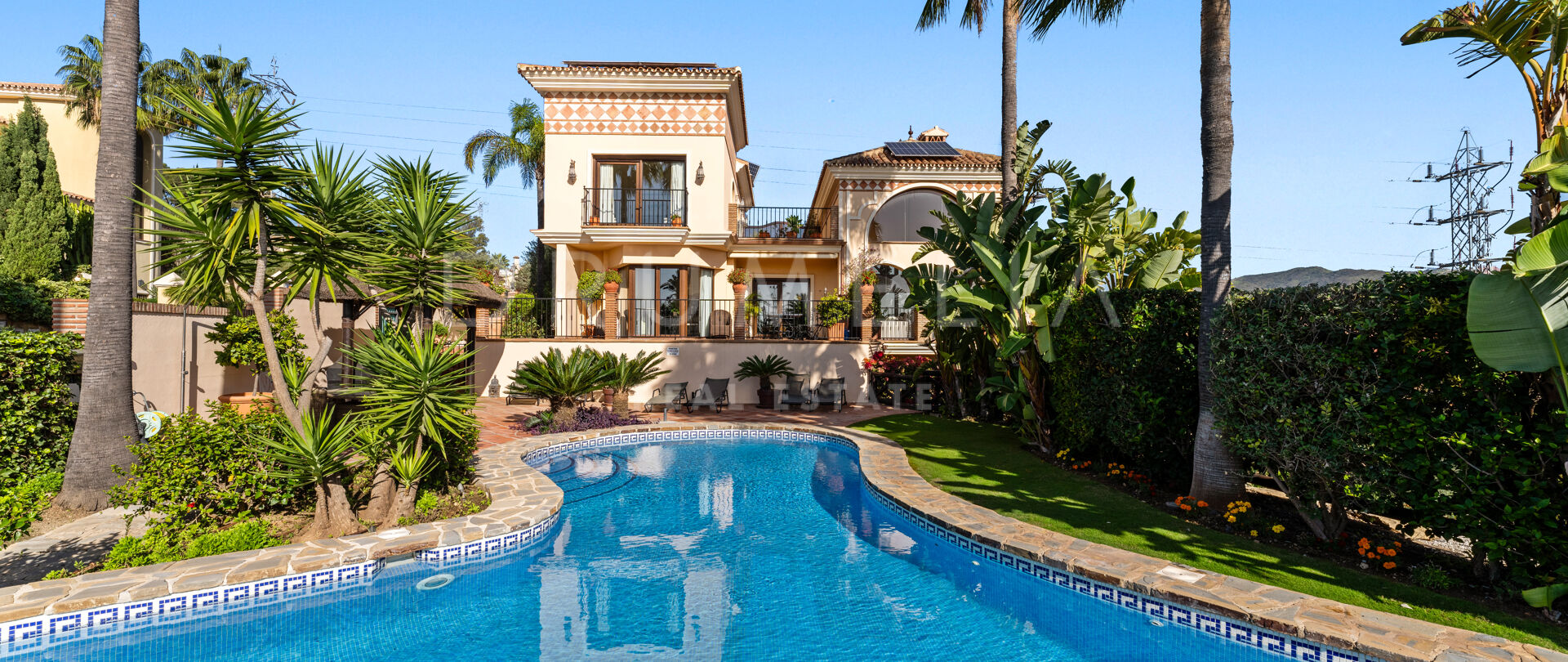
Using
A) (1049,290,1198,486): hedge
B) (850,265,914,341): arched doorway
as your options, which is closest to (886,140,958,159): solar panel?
(850,265,914,341): arched doorway

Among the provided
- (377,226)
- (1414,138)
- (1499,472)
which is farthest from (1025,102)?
(377,226)

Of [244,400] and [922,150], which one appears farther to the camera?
[922,150]

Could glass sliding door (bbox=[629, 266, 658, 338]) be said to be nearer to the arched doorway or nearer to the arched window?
the arched doorway

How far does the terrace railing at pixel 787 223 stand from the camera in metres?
21.3

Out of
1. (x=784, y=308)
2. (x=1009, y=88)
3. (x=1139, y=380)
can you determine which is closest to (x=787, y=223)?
(x=784, y=308)

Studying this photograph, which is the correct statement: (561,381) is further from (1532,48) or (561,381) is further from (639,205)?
(1532,48)

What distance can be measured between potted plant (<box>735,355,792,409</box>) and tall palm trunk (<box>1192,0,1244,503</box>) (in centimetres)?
1118

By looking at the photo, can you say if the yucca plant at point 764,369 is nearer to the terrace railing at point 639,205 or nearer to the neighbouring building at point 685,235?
the neighbouring building at point 685,235

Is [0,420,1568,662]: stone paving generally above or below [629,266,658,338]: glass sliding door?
below

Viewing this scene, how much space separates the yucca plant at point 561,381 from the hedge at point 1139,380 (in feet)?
30.1

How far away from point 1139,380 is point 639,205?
1537 centimetres

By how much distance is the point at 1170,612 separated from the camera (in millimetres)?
4855

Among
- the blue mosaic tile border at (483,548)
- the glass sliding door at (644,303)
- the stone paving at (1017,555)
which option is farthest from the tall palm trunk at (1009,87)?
the glass sliding door at (644,303)

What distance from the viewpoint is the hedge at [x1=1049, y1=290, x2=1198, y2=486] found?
722 centimetres
